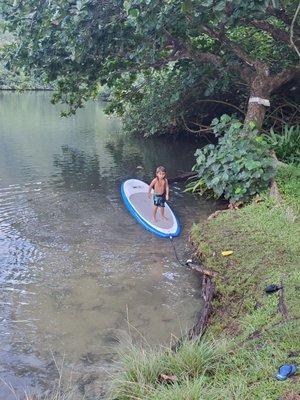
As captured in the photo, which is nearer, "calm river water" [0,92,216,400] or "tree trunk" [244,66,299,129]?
"calm river water" [0,92,216,400]

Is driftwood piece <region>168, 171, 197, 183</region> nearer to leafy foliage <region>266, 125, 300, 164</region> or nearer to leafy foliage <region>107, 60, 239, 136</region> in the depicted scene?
leafy foliage <region>107, 60, 239, 136</region>

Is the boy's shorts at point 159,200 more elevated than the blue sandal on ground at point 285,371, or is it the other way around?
the blue sandal on ground at point 285,371

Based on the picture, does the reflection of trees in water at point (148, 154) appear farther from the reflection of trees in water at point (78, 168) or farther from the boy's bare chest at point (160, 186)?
the boy's bare chest at point (160, 186)

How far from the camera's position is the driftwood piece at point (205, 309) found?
4.70 metres

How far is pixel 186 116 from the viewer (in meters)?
17.4

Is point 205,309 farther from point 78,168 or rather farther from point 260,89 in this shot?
point 78,168

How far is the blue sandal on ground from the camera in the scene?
3.16m

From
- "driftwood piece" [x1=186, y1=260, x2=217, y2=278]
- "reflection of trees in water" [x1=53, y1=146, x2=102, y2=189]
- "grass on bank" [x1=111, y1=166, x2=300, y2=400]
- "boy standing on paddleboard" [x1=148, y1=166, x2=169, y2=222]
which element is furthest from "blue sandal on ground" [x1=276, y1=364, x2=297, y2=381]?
"reflection of trees in water" [x1=53, y1=146, x2=102, y2=189]

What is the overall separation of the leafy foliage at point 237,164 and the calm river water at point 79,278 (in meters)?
0.77

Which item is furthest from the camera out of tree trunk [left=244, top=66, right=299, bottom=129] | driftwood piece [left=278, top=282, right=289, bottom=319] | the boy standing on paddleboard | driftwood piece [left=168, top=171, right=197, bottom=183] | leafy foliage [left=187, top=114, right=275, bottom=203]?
driftwood piece [left=168, top=171, right=197, bottom=183]

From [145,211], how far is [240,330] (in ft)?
16.3

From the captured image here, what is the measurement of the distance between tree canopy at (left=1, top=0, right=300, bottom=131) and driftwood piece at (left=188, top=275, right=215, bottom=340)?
11.7 feet

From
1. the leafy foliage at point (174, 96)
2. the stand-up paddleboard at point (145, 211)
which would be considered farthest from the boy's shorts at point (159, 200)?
the leafy foliage at point (174, 96)

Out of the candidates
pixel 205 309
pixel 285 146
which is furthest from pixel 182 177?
pixel 205 309
